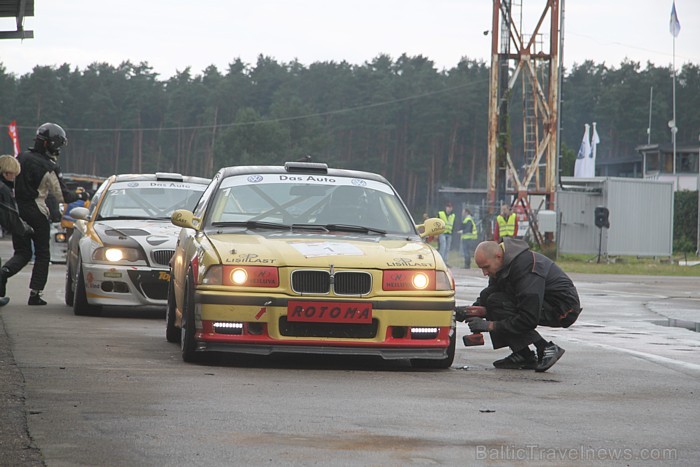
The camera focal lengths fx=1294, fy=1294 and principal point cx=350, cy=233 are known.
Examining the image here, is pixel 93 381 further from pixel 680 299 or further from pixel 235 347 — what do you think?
pixel 680 299

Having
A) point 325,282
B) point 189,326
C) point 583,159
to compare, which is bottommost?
point 189,326

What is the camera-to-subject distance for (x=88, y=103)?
469ft

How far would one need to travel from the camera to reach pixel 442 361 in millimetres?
9219

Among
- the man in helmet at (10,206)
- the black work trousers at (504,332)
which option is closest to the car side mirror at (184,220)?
the black work trousers at (504,332)

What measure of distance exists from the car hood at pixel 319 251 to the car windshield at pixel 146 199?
5142mm

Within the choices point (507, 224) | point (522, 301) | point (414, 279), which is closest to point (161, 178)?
point (414, 279)

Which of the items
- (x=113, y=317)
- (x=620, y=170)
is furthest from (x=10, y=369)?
(x=620, y=170)

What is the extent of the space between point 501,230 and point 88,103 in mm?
115980

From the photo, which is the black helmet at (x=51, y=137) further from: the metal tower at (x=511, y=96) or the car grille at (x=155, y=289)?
the metal tower at (x=511, y=96)

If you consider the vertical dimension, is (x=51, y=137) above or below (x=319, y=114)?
below

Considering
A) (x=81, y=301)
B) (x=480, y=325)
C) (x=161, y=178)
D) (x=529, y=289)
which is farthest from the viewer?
(x=161, y=178)

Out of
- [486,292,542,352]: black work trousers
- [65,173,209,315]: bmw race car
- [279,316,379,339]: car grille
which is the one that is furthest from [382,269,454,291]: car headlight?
[65,173,209,315]: bmw race car

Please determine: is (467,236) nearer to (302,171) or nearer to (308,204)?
(302,171)

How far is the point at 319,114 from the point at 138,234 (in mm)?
108407
